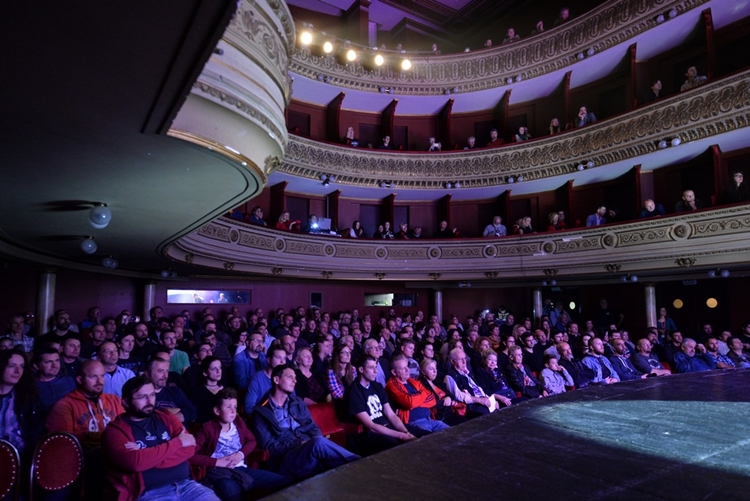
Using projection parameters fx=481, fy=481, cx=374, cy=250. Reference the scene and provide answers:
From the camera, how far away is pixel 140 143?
316 centimetres

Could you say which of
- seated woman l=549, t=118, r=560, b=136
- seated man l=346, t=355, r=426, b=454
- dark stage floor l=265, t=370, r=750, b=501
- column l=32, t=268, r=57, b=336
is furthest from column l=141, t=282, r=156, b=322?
seated woman l=549, t=118, r=560, b=136

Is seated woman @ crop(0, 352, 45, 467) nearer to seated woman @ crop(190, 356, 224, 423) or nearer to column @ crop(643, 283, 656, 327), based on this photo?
seated woman @ crop(190, 356, 224, 423)

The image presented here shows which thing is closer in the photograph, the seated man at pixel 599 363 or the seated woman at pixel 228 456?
the seated woman at pixel 228 456

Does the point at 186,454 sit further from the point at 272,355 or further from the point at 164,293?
the point at 164,293

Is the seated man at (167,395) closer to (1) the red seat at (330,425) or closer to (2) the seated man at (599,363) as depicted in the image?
(1) the red seat at (330,425)

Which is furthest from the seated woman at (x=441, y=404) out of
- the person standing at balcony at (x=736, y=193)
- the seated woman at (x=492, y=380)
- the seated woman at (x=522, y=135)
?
the seated woman at (x=522, y=135)

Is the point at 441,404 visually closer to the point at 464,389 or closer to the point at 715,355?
the point at 464,389

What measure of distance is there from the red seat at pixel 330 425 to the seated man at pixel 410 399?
51 cm

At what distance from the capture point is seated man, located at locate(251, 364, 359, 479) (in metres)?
3.47

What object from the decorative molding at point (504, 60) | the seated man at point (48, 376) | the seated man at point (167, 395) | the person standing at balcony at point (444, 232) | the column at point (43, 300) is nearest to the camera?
the seated man at point (48, 376)

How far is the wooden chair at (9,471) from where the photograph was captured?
257 cm

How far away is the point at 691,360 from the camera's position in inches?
299

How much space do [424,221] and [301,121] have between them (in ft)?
17.4

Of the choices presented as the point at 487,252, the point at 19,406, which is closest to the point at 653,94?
the point at 487,252
